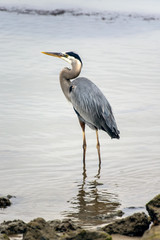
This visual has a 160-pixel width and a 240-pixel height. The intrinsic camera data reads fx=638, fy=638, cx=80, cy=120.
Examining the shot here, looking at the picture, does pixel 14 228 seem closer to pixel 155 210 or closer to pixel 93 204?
pixel 155 210

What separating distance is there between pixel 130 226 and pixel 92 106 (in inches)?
142

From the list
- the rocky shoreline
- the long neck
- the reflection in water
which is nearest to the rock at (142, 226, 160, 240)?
the rocky shoreline

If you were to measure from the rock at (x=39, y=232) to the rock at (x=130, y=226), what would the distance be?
0.56 meters

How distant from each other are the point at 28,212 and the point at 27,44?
11227 millimetres

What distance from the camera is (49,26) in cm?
2025

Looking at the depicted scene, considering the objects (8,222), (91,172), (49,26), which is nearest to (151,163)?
(91,172)

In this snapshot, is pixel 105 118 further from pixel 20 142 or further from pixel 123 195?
pixel 123 195

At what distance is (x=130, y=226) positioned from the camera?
5145 mm

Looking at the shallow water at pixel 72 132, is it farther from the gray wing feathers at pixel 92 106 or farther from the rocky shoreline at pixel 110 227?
the rocky shoreline at pixel 110 227

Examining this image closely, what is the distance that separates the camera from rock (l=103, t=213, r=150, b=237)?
16.9 feet

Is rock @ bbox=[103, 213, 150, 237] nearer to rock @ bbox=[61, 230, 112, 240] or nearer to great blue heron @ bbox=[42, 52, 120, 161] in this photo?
rock @ bbox=[61, 230, 112, 240]

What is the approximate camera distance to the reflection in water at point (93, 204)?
5.94 metres

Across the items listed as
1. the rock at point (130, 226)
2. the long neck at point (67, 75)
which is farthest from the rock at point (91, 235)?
the long neck at point (67, 75)

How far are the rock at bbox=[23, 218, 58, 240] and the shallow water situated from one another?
41.5 inches
